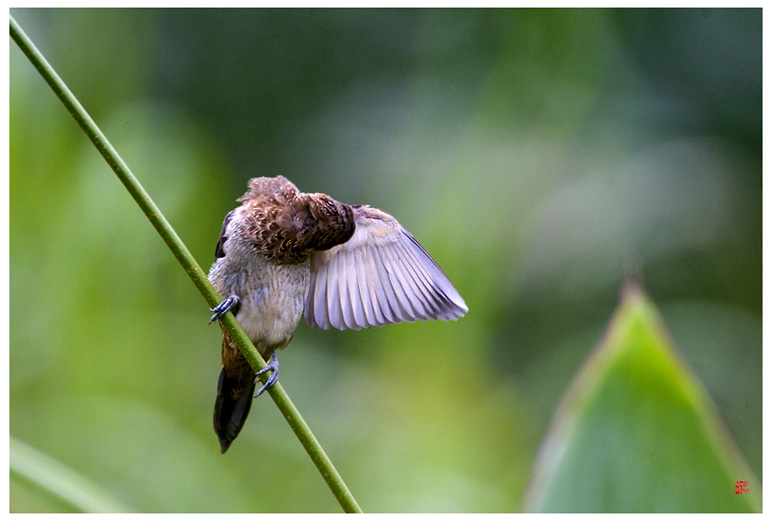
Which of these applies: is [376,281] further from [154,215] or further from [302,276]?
[154,215]

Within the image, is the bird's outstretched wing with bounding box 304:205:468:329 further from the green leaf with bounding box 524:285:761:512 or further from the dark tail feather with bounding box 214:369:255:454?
the green leaf with bounding box 524:285:761:512

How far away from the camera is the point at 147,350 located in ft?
4.76

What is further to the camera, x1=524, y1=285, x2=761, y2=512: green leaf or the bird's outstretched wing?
the bird's outstretched wing

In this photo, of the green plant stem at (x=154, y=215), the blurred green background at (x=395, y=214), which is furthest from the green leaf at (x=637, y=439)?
the blurred green background at (x=395, y=214)

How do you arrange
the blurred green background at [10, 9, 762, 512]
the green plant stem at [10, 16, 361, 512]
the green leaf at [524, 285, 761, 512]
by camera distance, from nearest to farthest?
the green plant stem at [10, 16, 361, 512] < the green leaf at [524, 285, 761, 512] < the blurred green background at [10, 9, 762, 512]

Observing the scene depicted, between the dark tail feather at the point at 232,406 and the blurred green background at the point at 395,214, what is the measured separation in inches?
14.8

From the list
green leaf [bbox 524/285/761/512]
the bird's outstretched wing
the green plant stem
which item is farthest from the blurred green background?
the green plant stem

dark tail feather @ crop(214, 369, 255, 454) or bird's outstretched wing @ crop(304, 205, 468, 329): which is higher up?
bird's outstretched wing @ crop(304, 205, 468, 329)

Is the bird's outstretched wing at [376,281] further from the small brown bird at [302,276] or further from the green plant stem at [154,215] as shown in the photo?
the green plant stem at [154,215]

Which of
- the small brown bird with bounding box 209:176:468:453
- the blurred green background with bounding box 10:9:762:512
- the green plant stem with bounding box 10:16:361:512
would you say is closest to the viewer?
the green plant stem with bounding box 10:16:361:512

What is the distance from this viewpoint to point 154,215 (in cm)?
60

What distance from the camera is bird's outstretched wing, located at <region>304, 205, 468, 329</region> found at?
101 cm

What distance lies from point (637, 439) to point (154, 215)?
1.79 ft
